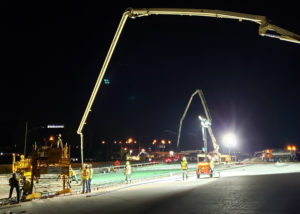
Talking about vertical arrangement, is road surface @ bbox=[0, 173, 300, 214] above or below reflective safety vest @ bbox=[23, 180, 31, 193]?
below

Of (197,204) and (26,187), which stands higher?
(26,187)

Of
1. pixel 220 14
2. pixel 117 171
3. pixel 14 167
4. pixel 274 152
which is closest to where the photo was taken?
pixel 220 14

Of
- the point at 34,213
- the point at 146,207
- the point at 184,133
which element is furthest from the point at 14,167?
the point at 184,133

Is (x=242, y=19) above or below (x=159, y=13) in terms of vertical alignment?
below

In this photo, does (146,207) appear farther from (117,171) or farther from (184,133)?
(184,133)

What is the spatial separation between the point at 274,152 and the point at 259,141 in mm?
70623

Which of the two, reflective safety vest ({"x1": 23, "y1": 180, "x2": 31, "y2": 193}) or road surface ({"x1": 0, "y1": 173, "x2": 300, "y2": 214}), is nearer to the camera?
road surface ({"x1": 0, "y1": 173, "x2": 300, "y2": 214})

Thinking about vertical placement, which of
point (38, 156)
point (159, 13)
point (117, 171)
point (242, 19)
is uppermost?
point (159, 13)

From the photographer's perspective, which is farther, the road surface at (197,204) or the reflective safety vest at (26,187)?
the reflective safety vest at (26,187)

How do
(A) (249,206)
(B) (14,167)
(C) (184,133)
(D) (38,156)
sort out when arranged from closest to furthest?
(A) (249,206), (D) (38,156), (B) (14,167), (C) (184,133)

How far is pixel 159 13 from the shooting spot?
15.0m

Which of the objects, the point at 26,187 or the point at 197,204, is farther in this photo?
the point at 26,187

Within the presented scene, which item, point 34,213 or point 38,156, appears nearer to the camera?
point 34,213

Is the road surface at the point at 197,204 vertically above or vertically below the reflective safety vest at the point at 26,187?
below
